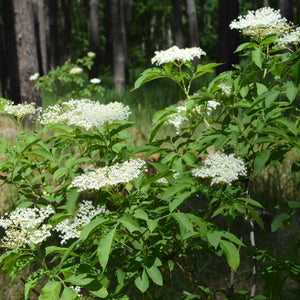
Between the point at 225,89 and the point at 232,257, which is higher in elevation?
the point at 225,89

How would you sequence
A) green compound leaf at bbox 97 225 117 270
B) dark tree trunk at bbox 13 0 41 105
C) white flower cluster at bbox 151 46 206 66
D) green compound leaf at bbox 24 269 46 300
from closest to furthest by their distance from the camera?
green compound leaf at bbox 97 225 117 270, green compound leaf at bbox 24 269 46 300, white flower cluster at bbox 151 46 206 66, dark tree trunk at bbox 13 0 41 105

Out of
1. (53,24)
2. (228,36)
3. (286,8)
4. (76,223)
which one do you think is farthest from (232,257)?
(53,24)

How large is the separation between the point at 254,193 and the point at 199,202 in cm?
66

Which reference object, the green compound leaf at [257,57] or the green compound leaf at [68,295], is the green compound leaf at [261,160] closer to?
the green compound leaf at [257,57]

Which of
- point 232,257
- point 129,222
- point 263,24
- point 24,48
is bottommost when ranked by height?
point 232,257

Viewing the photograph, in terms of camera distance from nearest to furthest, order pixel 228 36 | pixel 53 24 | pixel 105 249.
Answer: pixel 105 249 → pixel 228 36 → pixel 53 24

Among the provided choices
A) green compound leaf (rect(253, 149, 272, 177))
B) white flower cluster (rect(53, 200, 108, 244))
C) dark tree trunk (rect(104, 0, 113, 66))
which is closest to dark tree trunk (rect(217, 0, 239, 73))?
green compound leaf (rect(253, 149, 272, 177))

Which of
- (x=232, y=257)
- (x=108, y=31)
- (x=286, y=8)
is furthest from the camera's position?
(x=108, y=31)

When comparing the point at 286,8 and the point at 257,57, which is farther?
the point at 286,8

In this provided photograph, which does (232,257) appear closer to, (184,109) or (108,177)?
(108,177)

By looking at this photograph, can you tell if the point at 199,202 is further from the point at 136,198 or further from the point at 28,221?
the point at 28,221

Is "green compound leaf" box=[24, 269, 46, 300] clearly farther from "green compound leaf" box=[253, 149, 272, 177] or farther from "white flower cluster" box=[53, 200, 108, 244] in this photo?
"green compound leaf" box=[253, 149, 272, 177]

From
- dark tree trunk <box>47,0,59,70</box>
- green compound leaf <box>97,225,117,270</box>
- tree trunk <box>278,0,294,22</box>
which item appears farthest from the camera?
dark tree trunk <box>47,0,59,70</box>

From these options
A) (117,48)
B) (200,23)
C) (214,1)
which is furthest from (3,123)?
(214,1)
